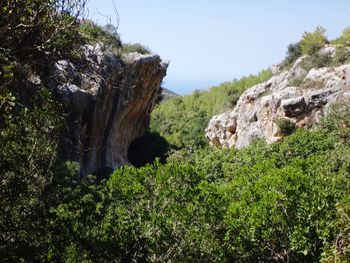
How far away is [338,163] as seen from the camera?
2269 centimetres

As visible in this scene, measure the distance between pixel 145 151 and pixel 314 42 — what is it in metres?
23.4

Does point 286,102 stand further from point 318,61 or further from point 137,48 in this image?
point 137,48

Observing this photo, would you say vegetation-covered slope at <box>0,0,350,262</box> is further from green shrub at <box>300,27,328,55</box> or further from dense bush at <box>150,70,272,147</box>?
dense bush at <box>150,70,272,147</box>

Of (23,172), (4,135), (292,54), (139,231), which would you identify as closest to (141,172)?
(139,231)

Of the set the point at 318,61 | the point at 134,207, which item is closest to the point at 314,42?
the point at 318,61

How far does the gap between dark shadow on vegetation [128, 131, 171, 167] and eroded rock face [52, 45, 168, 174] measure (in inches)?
233

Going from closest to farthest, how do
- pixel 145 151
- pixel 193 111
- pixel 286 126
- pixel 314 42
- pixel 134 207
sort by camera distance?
pixel 134 207
pixel 286 126
pixel 314 42
pixel 145 151
pixel 193 111

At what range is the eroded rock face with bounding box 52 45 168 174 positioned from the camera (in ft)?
99.9

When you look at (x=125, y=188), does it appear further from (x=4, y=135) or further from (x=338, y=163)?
(x=338, y=163)

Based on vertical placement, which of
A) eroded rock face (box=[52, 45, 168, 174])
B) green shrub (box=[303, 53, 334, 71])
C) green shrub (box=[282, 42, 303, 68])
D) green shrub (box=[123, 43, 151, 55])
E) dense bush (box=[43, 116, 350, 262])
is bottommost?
dense bush (box=[43, 116, 350, 262])

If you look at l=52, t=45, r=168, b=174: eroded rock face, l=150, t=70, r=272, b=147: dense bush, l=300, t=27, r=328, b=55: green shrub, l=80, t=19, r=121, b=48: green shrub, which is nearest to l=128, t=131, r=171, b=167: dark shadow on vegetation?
l=52, t=45, r=168, b=174: eroded rock face

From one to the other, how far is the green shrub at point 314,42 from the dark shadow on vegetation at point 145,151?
68.0 feet

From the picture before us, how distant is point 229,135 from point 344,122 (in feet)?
60.6

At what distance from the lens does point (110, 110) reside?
36406 mm
